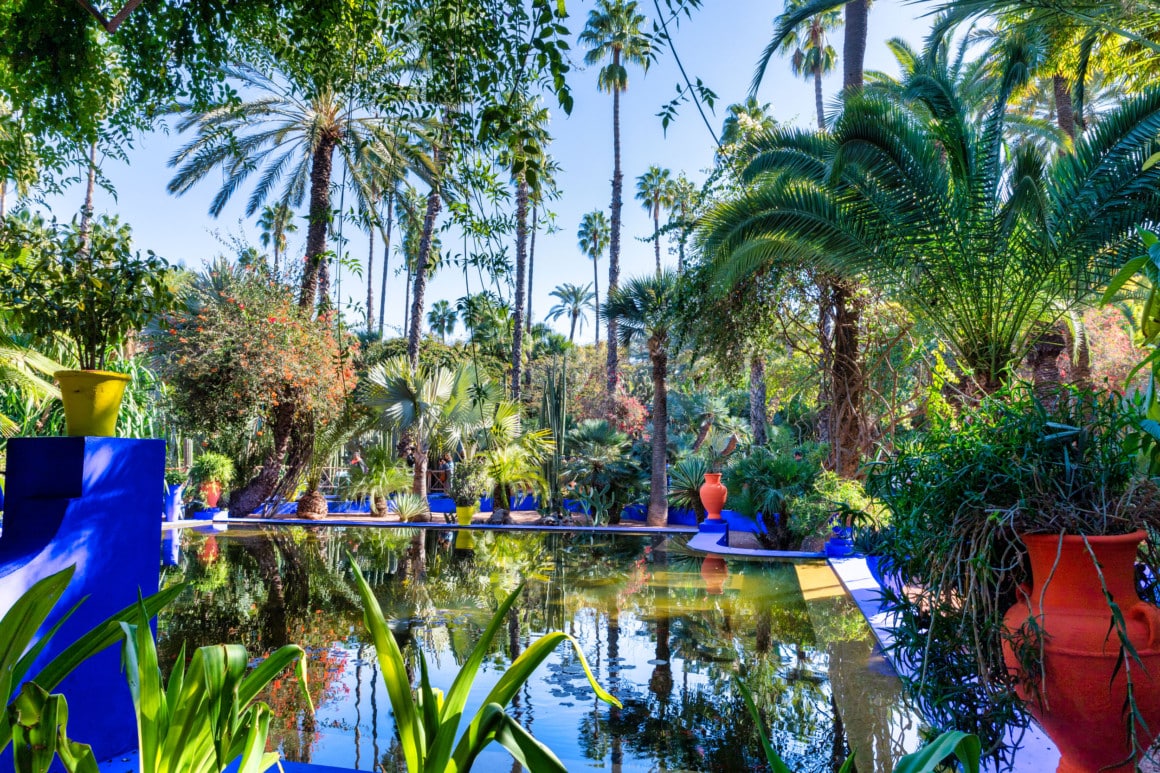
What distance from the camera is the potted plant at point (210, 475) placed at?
14641mm

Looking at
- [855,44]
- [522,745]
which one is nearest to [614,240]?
[855,44]

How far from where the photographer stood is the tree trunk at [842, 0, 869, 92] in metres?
10.4

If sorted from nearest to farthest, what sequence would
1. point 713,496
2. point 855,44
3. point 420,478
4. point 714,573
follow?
point 714,573 < point 855,44 < point 713,496 < point 420,478

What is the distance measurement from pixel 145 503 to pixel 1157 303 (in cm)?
345

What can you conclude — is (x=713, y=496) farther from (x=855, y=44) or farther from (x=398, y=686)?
(x=398, y=686)

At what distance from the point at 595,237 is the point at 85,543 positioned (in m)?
33.9

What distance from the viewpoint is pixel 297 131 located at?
47.7 feet

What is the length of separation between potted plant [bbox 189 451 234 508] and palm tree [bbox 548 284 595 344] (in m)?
27.2

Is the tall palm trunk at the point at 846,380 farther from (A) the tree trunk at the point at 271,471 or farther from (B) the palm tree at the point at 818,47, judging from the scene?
(B) the palm tree at the point at 818,47

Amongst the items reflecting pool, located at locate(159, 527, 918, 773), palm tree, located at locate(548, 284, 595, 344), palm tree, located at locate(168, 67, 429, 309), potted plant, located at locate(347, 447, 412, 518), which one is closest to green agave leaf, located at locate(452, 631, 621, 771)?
reflecting pool, located at locate(159, 527, 918, 773)

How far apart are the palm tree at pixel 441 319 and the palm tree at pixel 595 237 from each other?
784cm

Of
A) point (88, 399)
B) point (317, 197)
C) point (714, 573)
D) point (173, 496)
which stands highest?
point (317, 197)

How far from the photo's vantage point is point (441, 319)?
38656 mm

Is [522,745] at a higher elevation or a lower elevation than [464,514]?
higher
